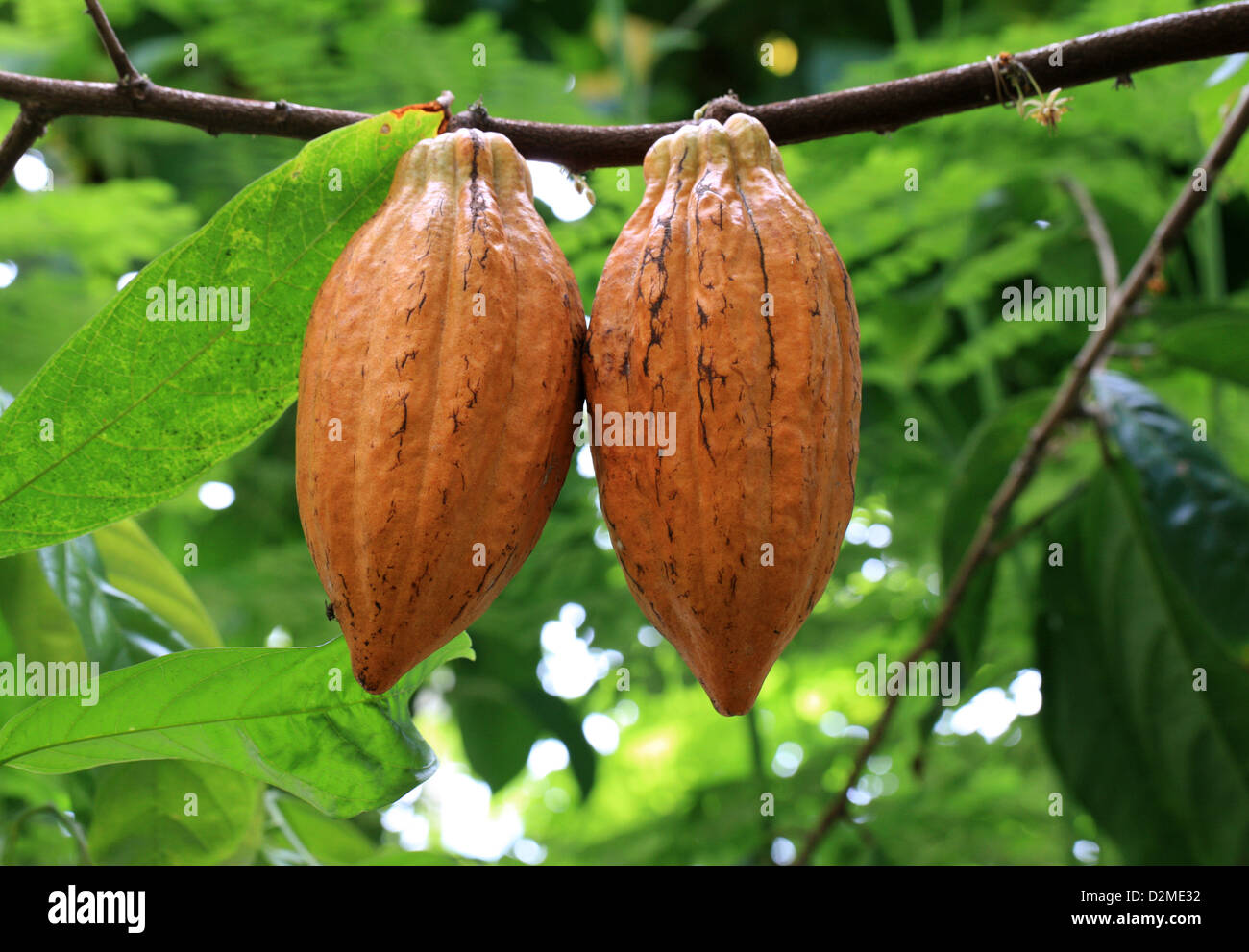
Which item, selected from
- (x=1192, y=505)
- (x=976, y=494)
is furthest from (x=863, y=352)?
(x=1192, y=505)

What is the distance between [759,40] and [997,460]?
136 cm

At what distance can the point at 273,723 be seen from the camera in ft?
2.69

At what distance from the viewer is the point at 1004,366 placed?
2.30 meters

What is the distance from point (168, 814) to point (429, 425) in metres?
0.61

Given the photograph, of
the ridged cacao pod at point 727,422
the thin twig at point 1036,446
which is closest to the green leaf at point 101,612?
the ridged cacao pod at point 727,422

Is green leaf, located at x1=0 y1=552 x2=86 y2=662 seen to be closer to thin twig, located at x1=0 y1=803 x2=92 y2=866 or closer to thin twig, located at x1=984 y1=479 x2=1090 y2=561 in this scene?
thin twig, located at x1=0 y1=803 x2=92 y2=866

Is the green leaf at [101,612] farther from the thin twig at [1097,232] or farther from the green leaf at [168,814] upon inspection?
the thin twig at [1097,232]

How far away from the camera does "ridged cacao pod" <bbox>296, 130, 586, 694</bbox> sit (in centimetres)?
62

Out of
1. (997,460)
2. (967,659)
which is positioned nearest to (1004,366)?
(997,460)

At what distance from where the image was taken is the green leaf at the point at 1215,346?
58.1 inches

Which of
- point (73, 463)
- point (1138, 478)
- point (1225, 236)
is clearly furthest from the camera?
point (1225, 236)

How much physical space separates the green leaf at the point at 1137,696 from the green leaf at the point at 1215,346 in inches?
7.1

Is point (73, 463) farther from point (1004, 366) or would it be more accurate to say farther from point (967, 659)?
point (1004, 366)
